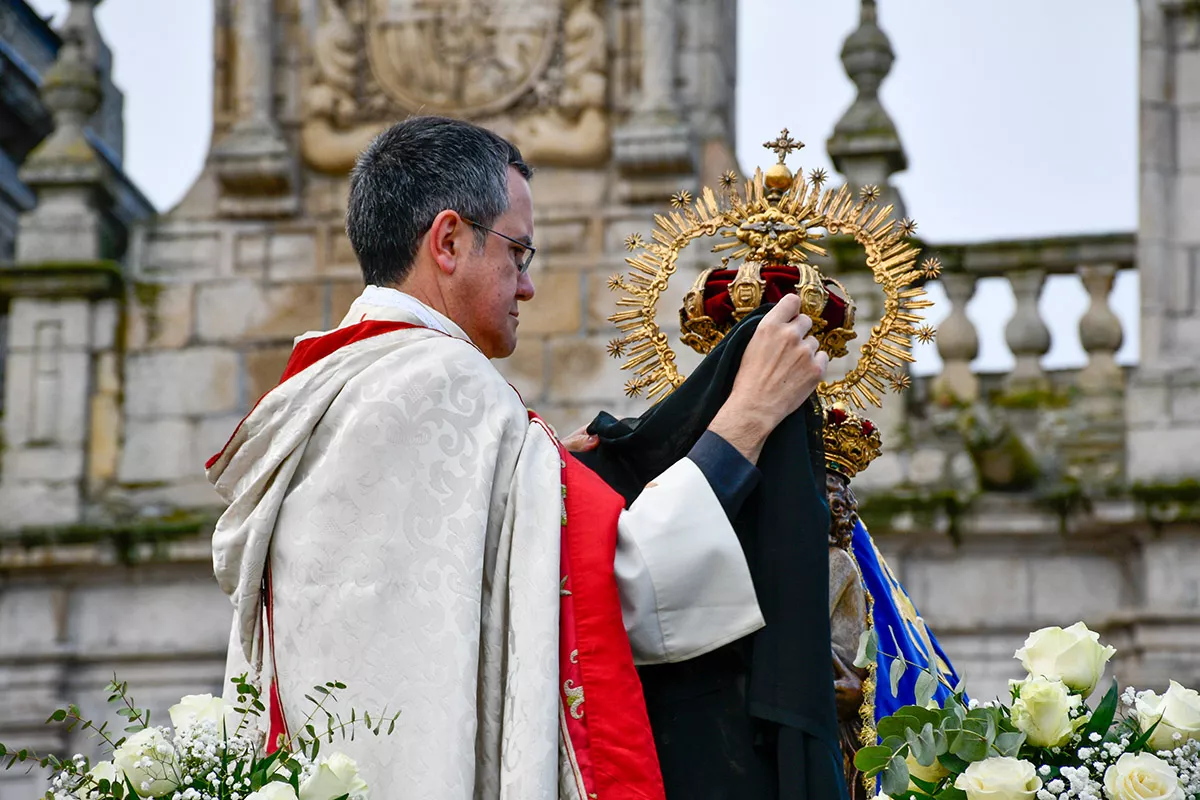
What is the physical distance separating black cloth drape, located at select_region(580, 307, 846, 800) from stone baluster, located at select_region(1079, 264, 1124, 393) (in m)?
4.34

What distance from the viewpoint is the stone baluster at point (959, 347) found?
789cm

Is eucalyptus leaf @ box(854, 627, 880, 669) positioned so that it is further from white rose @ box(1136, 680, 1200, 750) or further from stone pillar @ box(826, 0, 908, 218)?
stone pillar @ box(826, 0, 908, 218)

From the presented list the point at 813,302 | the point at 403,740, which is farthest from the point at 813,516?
the point at 403,740

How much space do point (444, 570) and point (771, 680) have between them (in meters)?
0.54

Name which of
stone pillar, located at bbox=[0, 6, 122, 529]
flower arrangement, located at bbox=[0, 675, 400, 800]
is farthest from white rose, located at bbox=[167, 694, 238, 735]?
stone pillar, located at bbox=[0, 6, 122, 529]

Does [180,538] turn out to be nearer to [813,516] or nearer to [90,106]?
[90,106]

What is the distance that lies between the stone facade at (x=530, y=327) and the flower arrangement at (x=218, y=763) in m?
4.42

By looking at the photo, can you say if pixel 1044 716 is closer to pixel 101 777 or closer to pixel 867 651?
pixel 867 651

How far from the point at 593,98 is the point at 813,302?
4526 mm

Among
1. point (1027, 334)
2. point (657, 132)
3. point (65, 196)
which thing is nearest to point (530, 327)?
point (657, 132)

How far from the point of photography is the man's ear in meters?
3.64

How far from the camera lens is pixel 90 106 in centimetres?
884

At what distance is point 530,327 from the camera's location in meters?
8.23

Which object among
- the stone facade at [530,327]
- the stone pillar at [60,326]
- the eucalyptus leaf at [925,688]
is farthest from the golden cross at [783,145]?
the stone pillar at [60,326]
